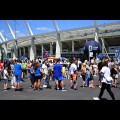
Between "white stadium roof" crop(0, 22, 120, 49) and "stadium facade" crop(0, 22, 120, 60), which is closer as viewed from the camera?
"white stadium roof" crop(0, 22, 120, 49)

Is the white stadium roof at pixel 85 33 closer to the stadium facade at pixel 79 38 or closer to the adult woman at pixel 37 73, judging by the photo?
the stadium facade at pixel 79 38

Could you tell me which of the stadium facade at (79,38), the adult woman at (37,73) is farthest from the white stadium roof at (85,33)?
the adult woman at (37,73)

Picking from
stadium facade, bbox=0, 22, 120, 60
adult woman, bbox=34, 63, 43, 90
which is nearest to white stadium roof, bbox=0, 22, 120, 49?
stadium facade, bbox=0, 22, 120, 60

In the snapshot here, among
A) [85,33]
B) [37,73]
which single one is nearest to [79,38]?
[85,33]

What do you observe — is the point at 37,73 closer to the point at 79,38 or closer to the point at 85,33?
the point at 85,33

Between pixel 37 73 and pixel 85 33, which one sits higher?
pixel 85 33

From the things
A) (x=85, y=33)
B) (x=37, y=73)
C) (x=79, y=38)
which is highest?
(x=85, y=33)

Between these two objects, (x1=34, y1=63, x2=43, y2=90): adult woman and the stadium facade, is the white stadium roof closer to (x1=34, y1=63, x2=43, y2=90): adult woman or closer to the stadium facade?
the stadium facade

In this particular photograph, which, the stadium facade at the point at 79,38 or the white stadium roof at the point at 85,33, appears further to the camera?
the stadium facade at the point at 79,38

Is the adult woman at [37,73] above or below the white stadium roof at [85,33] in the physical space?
below

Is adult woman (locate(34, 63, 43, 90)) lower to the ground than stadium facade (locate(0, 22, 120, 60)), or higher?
lower
